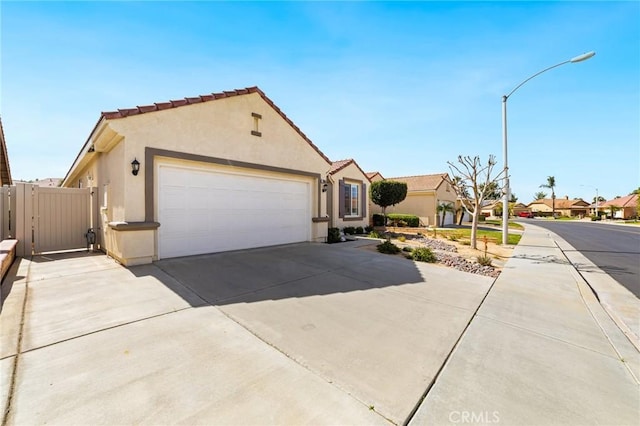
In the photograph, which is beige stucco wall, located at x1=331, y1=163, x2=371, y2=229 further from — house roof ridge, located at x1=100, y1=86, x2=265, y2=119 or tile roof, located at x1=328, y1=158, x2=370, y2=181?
house roof ridge, located at x1=100, y1=86, x2=265, y2=119

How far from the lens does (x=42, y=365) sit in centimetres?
254

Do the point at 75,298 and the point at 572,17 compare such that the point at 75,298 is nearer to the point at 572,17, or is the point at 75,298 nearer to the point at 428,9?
the point at 428,9

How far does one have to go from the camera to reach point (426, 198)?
23422 millimetres

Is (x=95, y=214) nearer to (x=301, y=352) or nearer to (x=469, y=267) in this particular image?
(x=301, y=352)

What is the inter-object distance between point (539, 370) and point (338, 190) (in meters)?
12.7

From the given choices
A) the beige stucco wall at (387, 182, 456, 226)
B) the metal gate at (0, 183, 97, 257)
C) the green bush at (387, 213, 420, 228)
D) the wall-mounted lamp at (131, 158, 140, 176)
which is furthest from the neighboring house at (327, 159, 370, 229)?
the metal gate at (0, 183, 97, 257)

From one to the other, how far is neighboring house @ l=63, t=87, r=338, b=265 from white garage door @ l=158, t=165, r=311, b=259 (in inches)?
1.1

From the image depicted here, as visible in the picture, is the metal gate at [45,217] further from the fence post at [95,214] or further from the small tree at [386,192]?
the small tree at [386,192]

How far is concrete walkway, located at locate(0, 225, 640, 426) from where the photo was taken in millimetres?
2117

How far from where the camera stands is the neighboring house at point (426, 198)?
22.9 m

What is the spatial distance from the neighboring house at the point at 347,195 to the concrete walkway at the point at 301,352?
933 cm

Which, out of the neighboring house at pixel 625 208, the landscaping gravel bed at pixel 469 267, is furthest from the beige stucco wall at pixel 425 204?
the neighboring house at pixel 625 208

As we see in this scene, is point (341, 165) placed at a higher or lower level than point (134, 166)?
higher


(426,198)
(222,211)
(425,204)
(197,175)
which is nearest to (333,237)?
(222,211)
